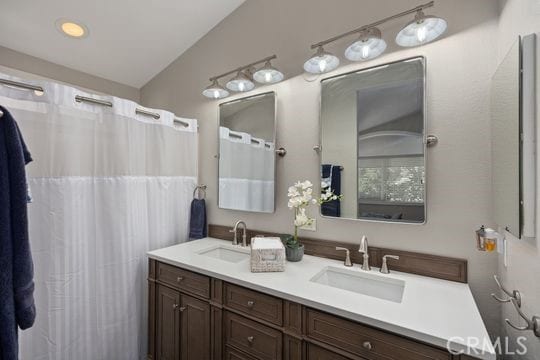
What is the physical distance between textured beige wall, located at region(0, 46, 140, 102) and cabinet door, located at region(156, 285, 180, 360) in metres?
1.96

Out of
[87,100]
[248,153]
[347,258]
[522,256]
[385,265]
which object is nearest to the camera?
[522,256]

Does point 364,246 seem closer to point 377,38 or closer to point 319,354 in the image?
point 319,354

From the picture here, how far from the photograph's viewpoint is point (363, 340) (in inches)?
37.0

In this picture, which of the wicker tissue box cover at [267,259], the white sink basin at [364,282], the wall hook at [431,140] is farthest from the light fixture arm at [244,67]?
the white sink basin at [364,282]

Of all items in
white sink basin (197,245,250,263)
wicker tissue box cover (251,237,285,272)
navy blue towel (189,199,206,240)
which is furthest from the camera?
navy blue towel (189,199,206,240)

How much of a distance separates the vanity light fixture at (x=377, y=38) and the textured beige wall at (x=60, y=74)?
2017 millimetres

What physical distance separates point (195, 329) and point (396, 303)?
1145 mm

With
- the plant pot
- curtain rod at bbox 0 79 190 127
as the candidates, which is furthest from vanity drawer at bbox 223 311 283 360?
curtain rod at bbox 0 79 190 127

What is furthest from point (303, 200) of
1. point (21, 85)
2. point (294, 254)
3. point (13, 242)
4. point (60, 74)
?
point (60, 74)

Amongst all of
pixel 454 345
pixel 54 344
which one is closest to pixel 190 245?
pixel 54 344

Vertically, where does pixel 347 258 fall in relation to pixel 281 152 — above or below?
below

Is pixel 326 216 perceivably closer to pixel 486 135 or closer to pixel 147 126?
pixel 486 135

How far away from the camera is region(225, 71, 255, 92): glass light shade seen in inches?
73.8

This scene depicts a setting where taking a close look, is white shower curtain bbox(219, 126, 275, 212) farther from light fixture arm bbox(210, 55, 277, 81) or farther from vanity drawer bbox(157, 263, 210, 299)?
vanity drawer bbox(157, 263, 210, 299)
